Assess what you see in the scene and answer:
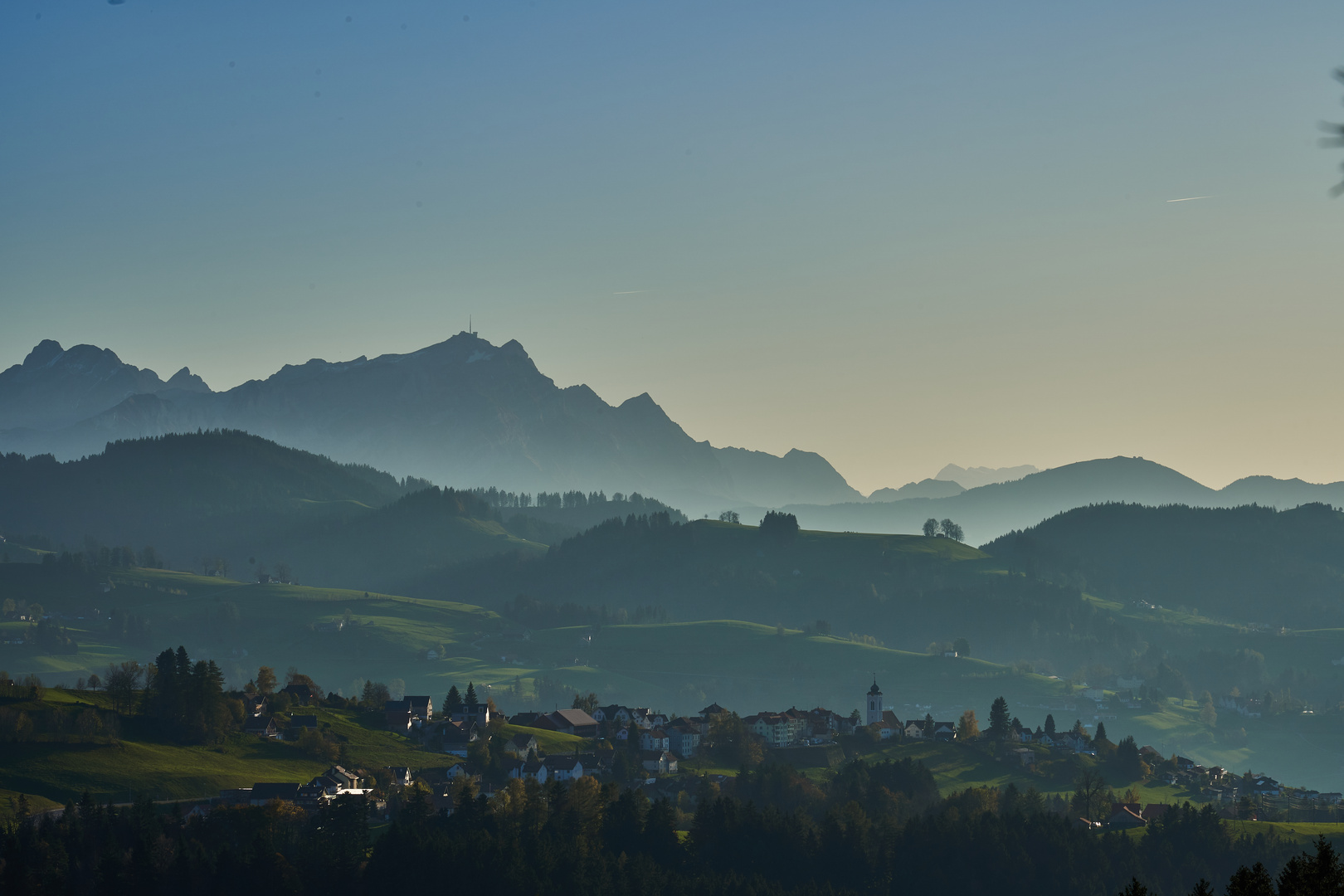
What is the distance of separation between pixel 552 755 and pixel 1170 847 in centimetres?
7642

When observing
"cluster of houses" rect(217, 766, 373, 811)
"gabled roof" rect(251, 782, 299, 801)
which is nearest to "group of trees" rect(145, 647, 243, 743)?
"cluster of houses" rect(217, 766, 373, 811)

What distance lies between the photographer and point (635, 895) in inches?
5443

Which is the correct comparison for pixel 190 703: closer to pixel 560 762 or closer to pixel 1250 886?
pixel 560 762

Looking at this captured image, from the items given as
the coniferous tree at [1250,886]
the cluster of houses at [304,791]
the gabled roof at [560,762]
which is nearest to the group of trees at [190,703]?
the cluster of houses at [304,791]

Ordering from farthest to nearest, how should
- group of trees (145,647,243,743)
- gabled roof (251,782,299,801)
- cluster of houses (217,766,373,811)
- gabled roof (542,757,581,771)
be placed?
group of trees (145,647,243,743), gabled roof (542,757,581,771), gabled roof (251,782,299,801), cluster of houses (217,766,373,811)

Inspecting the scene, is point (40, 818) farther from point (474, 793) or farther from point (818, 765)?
point (818, 765)

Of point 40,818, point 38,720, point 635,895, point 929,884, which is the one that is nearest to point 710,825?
point 635,895

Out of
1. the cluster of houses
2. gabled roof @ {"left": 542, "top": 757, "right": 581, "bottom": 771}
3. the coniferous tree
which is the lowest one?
the cluster of houses

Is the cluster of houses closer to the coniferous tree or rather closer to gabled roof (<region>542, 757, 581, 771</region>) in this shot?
gabled roof (<region>542, 757, 581, 771</region>)

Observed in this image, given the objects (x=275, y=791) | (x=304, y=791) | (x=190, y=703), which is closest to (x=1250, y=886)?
(x=304, y=791)

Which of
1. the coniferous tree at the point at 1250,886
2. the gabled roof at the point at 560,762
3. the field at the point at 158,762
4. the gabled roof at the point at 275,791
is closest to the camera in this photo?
the coniferous tree at the point at 1250,886

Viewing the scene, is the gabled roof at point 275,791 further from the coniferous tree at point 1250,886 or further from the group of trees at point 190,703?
the coniferous tree at point 1250,886

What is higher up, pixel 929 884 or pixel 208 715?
pixel 208 715

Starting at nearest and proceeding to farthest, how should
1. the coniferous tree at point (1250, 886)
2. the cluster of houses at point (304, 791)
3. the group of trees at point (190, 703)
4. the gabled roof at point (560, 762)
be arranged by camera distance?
the coniferous tree at point (1250, 886), the cluster of houses at point (304, 791), the gabled roof at point (560, 762), the group of trees at point (190, 703)
